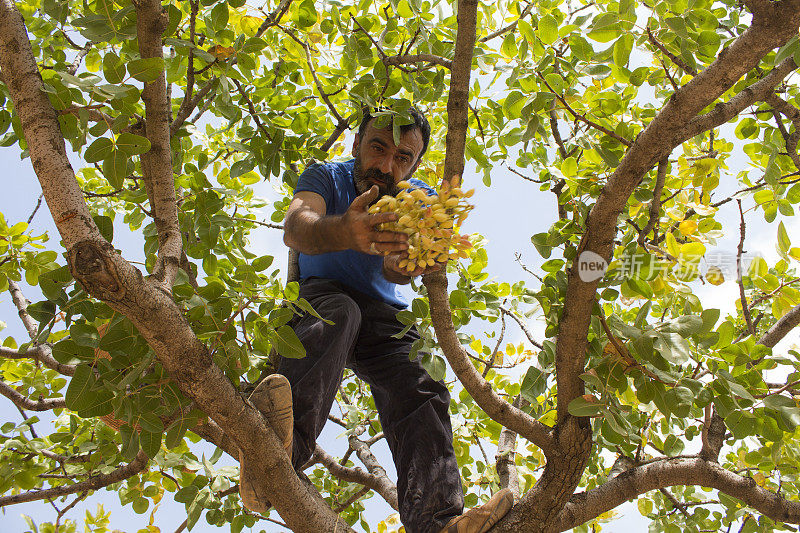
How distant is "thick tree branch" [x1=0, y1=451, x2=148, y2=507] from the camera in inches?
97.7

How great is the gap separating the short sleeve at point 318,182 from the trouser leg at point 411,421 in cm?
53

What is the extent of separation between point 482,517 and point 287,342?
3.18 ft

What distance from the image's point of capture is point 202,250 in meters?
2.66

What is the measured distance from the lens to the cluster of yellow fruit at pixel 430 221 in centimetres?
169

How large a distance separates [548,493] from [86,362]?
1666 mm

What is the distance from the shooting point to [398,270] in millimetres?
2129

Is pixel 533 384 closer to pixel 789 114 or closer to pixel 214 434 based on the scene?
pixel 214 434

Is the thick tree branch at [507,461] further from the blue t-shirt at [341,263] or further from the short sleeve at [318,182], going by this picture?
the short sleeve at [318,182]

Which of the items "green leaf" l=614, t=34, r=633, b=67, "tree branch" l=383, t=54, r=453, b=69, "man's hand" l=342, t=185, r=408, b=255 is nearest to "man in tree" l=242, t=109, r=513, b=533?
"man's hand" l=342, t=185, r=408, b=255

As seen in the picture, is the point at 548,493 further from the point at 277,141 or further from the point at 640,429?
the point at 277,141

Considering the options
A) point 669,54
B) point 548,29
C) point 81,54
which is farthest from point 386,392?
point 81,54

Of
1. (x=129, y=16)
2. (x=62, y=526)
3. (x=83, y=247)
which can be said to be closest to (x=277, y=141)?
(x=129, y=16)

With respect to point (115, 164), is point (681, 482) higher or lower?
Answer: lower

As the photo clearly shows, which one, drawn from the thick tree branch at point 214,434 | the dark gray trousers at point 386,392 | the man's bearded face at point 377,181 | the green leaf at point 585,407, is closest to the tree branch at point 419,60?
the man's bearded face at point 377,181
